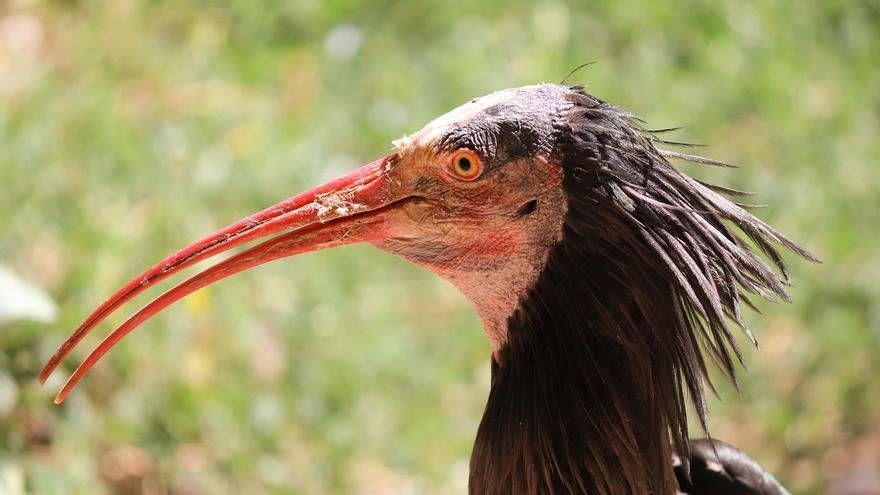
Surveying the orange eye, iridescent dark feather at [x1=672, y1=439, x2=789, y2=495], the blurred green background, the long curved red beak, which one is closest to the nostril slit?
the orange eye

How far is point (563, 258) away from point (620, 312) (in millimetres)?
179

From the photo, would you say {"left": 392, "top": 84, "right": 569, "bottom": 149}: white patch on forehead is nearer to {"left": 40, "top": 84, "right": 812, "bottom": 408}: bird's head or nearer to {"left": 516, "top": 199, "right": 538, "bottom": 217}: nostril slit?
{"left": 40, "top": 84, "right": 812, "bottom": 408}: bird's head

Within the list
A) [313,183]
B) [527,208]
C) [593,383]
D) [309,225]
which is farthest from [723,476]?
[313,183]

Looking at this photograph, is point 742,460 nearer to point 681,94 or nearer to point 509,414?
point 509,414

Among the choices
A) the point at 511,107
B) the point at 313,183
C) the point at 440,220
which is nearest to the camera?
the point at 511,107

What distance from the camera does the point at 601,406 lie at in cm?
254

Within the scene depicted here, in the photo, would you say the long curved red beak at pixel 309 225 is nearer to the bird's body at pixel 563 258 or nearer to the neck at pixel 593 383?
the bird's body at pixel 563 258

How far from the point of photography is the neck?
2.49 m

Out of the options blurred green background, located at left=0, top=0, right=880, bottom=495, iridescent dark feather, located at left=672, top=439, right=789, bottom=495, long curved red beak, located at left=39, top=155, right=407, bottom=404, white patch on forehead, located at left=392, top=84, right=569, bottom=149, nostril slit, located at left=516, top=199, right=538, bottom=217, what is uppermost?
blurred green background, located at left=0, top=0, right=880, bottom=495

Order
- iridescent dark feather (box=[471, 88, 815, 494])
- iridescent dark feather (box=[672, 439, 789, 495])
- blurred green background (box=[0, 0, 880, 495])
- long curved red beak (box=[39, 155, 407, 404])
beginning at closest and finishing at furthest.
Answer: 1. iridescent dark feather (box=[471, 88, 815, 494])
2. long curved red beak (box=[39, 155, 407, 404])
3. iridescent dark feather (box=[672, 439, 789, 495])
4. blurred green background (box=[0, 0, 880, 495])

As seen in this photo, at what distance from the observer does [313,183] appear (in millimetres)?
5875

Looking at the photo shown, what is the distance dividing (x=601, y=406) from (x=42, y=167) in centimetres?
357

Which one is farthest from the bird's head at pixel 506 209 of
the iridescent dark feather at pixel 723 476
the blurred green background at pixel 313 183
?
the blurred green background at pixel 313 183

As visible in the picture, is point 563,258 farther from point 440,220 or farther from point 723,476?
point 723,476
